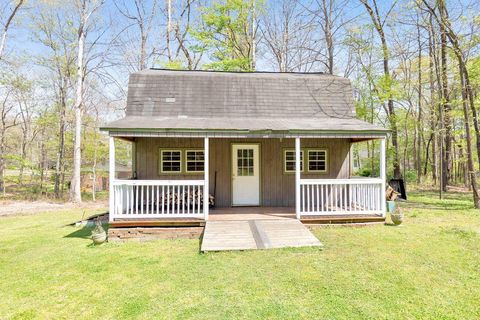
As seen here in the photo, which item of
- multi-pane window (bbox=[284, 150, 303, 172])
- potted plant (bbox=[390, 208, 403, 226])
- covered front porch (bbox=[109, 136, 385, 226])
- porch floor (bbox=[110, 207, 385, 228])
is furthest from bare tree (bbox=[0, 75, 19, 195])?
potted plant (bbox=[390, 208, 403, 226])

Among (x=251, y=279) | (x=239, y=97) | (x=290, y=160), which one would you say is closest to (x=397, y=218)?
(x=290, y=160)

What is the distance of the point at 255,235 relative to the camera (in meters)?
6.31

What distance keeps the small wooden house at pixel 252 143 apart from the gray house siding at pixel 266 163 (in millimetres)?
33

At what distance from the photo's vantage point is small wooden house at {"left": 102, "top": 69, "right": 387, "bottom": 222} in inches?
301

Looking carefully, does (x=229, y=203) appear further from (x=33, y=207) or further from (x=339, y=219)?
(x=33, y=207)

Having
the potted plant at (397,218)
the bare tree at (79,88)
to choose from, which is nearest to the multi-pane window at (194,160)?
the potted plant at (397,218)

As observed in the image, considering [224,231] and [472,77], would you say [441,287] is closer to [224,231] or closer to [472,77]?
[224,231]

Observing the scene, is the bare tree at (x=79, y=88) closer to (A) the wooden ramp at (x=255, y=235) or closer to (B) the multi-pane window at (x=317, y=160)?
(A) the wooden ramp at (x=255, y=235)

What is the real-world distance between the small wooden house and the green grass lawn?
1.60 metres

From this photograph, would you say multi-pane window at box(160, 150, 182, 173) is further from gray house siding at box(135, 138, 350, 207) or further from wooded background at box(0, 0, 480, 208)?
wooded background at box(0, 0, 480, 208)

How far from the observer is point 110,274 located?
189 inches

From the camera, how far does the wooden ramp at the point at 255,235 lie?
19.1 ft

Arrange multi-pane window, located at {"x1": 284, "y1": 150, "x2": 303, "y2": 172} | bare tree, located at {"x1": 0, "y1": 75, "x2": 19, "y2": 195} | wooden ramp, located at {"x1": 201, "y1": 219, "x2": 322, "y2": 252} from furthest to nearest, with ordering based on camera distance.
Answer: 1. bare tree, located at {"x1": 0, "y1": 75, "x2": 19, "y2": 195}
2. multi-pane window, located at {"x1": 284, "y1": 150, "x2": 303, "y2": 172}
3. wooden ramp, located at {"x1": 201, "y1": 219, "x2": 322, "y2": 252}

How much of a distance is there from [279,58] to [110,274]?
809 inches
